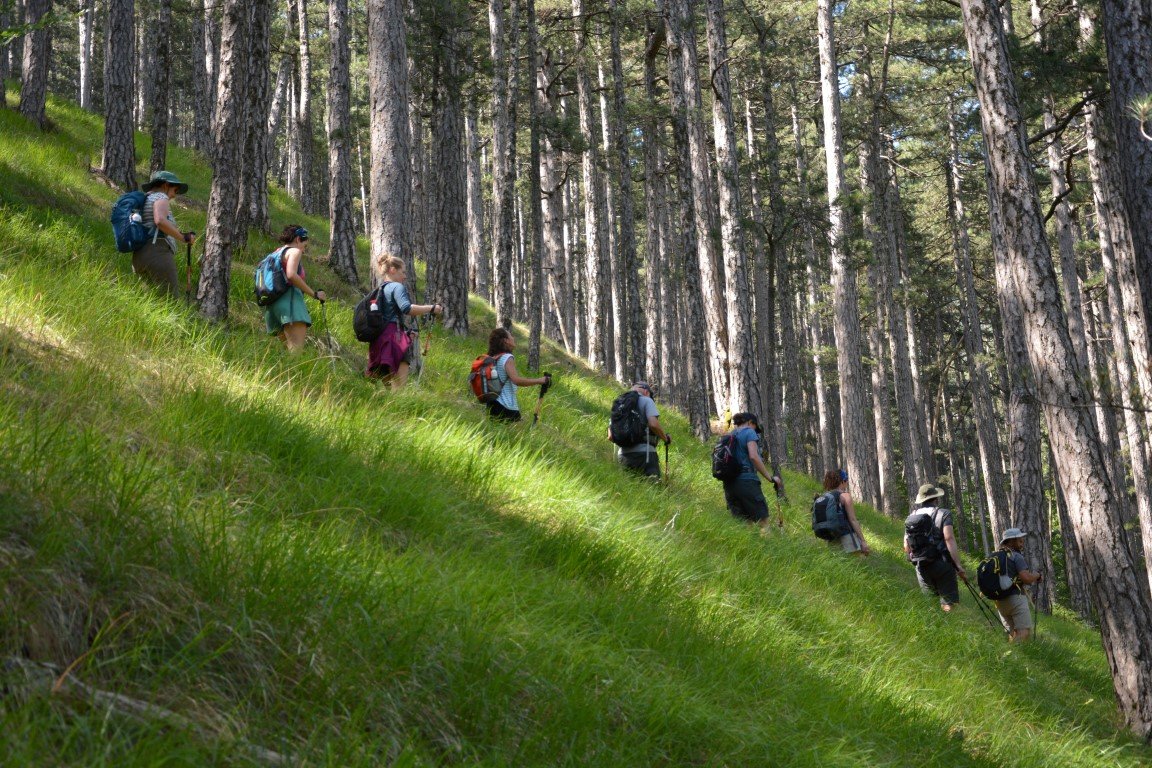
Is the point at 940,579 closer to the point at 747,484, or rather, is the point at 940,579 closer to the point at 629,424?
the point at 747,484

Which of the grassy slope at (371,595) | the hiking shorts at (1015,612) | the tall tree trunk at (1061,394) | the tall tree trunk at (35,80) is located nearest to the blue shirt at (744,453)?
the grassy slope at (371,595)

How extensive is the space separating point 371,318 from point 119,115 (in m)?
7.35

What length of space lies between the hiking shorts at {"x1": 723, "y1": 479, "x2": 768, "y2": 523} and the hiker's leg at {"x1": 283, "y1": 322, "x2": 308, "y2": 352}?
192 inches

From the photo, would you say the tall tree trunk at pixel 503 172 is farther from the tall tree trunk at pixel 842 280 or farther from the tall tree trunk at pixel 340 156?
the tall tree trunk at pixel 842 280

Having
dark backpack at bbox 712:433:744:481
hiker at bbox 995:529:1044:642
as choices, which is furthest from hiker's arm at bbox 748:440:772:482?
hiker at bbox 995:529:1044:642

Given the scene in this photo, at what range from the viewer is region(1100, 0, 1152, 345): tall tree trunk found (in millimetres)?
6805

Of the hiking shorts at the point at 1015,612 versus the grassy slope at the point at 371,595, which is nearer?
the grassy slope at the point at 371,595

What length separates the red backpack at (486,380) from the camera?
8039 millimetres

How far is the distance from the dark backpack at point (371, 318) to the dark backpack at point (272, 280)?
2.14 ft

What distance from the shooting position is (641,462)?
8758 millimetres

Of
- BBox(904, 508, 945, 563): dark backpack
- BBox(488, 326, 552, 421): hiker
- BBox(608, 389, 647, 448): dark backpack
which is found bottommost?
BBox(904, 508, 945, 563): dark backpack

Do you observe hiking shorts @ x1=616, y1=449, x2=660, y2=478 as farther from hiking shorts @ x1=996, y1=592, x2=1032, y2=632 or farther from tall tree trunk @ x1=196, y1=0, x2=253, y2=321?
hiking shorts @ x1=996, y1=592, x2=1032, y2=632

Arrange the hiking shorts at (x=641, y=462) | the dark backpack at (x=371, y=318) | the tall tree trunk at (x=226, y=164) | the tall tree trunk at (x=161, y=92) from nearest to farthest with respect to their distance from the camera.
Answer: the tall tree trunk at (x=226, y=164), the dark backpack at (x=371, y=318), the hiking shorts at (x=641, y=462), the tall tree trunk at (x=161, y=92)

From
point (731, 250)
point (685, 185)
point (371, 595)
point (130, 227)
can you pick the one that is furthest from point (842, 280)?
point (371, 595)
